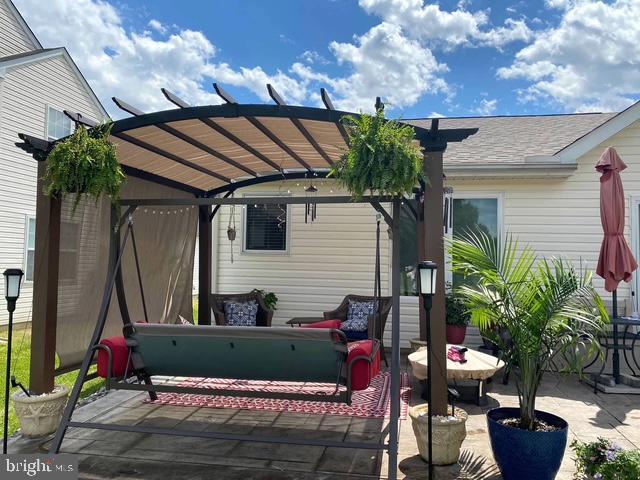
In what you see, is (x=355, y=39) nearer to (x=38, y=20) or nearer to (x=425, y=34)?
(x=425, y=34)

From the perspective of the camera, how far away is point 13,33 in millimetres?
10977

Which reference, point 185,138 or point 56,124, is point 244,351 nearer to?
point 185,138

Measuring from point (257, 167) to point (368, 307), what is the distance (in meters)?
2.64

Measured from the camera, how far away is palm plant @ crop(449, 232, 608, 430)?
9.93 feet

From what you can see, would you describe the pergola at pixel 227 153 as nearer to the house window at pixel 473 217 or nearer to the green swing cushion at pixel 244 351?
the green swing cushion at pixel 244 351

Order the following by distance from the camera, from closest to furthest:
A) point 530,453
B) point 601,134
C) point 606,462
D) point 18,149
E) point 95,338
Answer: point 606,462, point 530,453, point 95,338, point 601,134, point 18,149

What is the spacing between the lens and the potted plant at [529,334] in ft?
9.37

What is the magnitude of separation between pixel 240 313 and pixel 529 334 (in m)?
4.64

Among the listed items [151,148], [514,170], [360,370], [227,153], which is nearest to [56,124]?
[227,153]

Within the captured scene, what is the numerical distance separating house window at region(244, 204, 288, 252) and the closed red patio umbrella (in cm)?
467

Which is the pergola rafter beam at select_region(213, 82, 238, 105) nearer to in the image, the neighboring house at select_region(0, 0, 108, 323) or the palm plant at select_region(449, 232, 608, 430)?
the palm plant at select_region(449, 232, 608, 430)

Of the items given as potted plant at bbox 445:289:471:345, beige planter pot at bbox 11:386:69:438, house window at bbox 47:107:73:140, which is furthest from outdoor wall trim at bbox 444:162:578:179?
house window at bbox 47:107:73:140

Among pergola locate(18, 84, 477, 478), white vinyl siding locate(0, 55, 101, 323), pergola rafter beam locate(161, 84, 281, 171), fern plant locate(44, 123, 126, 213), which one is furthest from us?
white vinyl siding locate(0, 55, 101, 323)

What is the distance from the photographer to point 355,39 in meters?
10.7
